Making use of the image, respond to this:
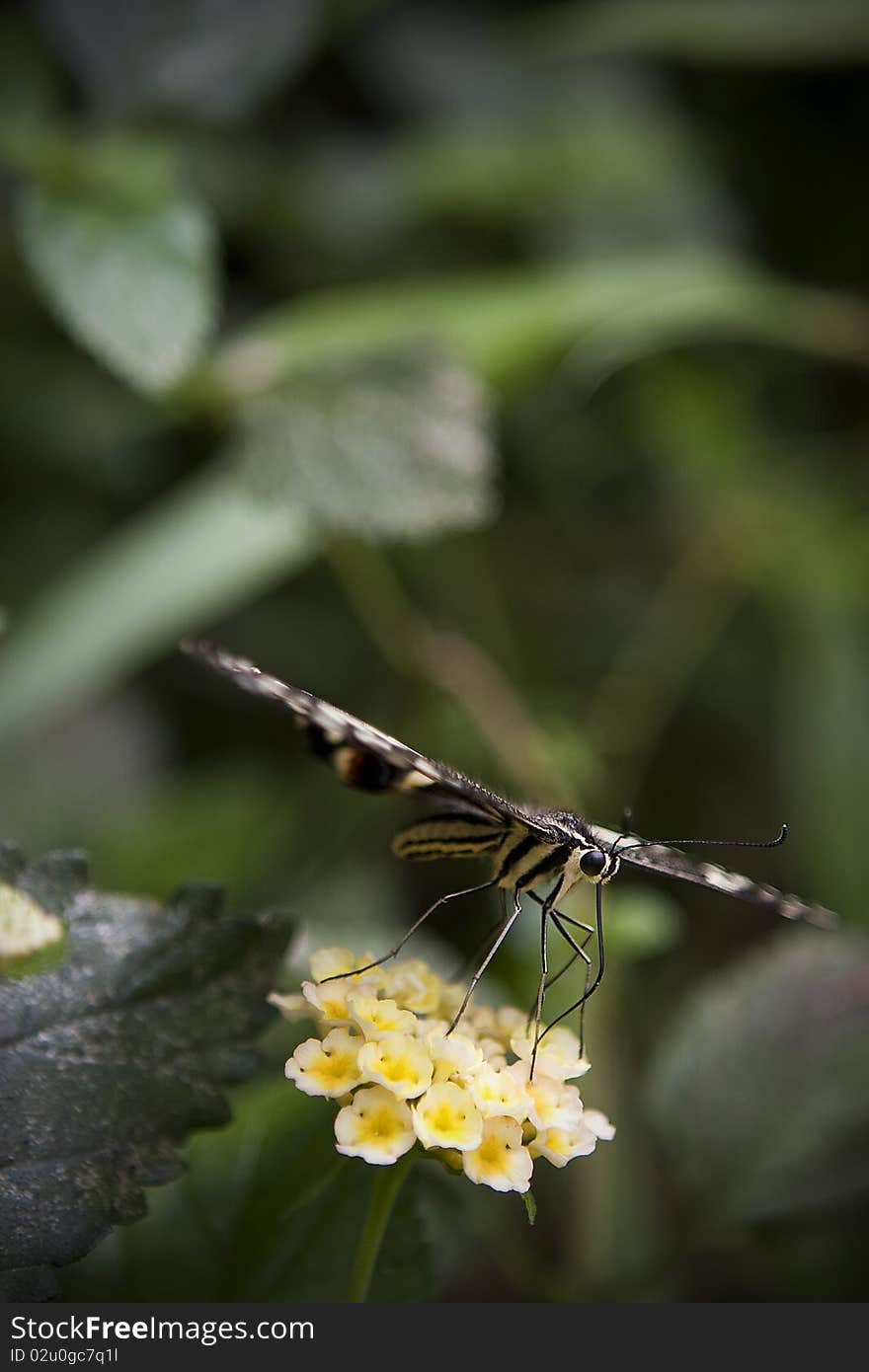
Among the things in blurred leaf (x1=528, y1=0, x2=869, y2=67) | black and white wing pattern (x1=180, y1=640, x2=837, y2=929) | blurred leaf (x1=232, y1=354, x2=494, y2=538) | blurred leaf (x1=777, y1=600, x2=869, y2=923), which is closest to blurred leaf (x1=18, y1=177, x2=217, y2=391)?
blurred leaf (x1=232, y1=354, x2=494, y2=538)

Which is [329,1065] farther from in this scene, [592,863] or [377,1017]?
[592,863]

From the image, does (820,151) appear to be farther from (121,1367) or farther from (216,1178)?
(121,1367)

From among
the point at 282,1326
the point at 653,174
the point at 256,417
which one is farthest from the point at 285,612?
the point at 282,1326

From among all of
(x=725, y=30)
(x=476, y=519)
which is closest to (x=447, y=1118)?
(x=476, y=519)

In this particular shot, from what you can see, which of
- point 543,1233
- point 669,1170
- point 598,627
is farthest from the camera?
point 598,627

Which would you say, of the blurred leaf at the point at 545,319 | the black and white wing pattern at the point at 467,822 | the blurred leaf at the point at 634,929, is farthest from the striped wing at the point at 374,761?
the blurred leaf at the point at 545,319
